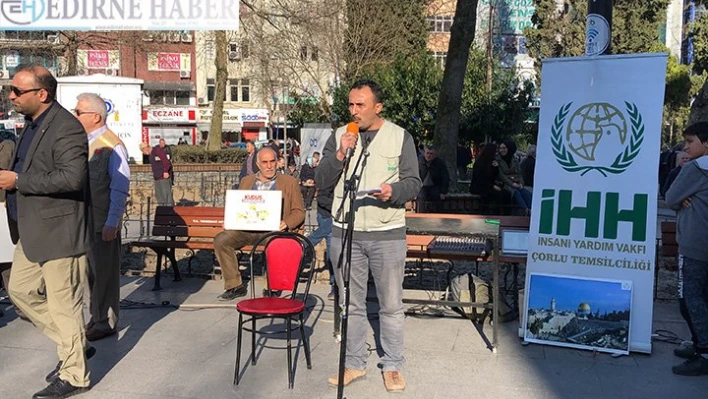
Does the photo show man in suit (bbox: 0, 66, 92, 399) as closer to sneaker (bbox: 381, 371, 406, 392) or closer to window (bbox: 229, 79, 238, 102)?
sneaker (bbox: 381, 371, 406, 392)

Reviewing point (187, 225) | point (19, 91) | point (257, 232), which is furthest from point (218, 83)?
point (19, 91)

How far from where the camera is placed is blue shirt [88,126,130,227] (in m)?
5.58

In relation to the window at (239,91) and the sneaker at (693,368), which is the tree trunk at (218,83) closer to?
the sneaker at (693,368)

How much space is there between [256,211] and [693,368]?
13.8ft

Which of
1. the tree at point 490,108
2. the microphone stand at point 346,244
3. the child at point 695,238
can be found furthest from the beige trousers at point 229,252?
the tree at point 490,108

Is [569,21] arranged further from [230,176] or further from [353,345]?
[353,345]

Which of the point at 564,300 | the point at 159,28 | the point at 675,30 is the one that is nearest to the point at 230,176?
the point at 159,28

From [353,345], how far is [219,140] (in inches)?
801

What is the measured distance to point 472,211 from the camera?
11.5m

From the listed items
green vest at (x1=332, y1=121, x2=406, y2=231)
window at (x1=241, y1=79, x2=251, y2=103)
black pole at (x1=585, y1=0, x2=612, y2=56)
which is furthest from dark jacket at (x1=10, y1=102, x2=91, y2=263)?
window at (x1=241, y1=79, x2=251, y2=103)

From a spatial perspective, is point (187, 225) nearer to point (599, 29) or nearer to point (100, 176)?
point (100, 176)

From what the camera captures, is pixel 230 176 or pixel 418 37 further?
pixel 418 37

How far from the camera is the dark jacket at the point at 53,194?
4.22 meters

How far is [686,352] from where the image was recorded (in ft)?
17.6
